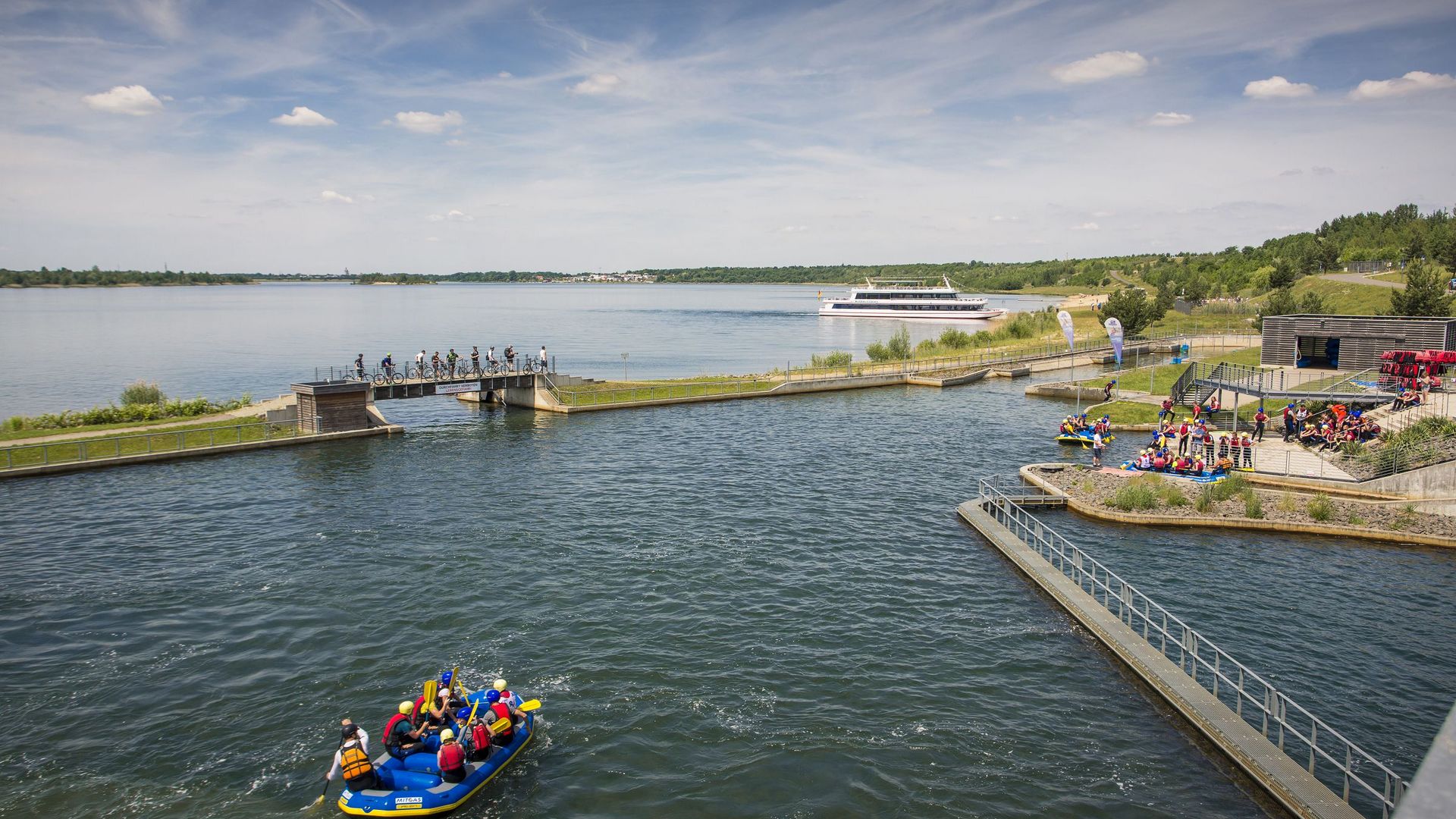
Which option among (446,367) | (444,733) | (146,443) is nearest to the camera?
(444,733)

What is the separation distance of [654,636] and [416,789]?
867 centimetres

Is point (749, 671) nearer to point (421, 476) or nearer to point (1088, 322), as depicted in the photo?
point (421, 476)

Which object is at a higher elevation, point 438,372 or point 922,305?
point 922,305

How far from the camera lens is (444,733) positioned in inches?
671

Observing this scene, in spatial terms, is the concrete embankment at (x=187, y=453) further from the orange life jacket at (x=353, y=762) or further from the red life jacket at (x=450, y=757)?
the red life jacket at (x=450, y=757)

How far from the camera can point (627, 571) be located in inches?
1163

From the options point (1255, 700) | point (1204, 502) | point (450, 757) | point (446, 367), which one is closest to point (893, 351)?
point (446, 367)

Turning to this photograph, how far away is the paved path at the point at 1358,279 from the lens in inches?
4269

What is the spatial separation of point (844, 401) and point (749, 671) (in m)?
47.2

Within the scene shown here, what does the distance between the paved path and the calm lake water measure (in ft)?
302

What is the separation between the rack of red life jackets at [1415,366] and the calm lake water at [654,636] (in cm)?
1843

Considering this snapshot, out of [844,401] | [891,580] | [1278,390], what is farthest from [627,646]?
[844,401]

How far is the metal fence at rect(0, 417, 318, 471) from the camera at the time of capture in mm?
42125

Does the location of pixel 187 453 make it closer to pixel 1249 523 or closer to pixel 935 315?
pixel 1249 523
